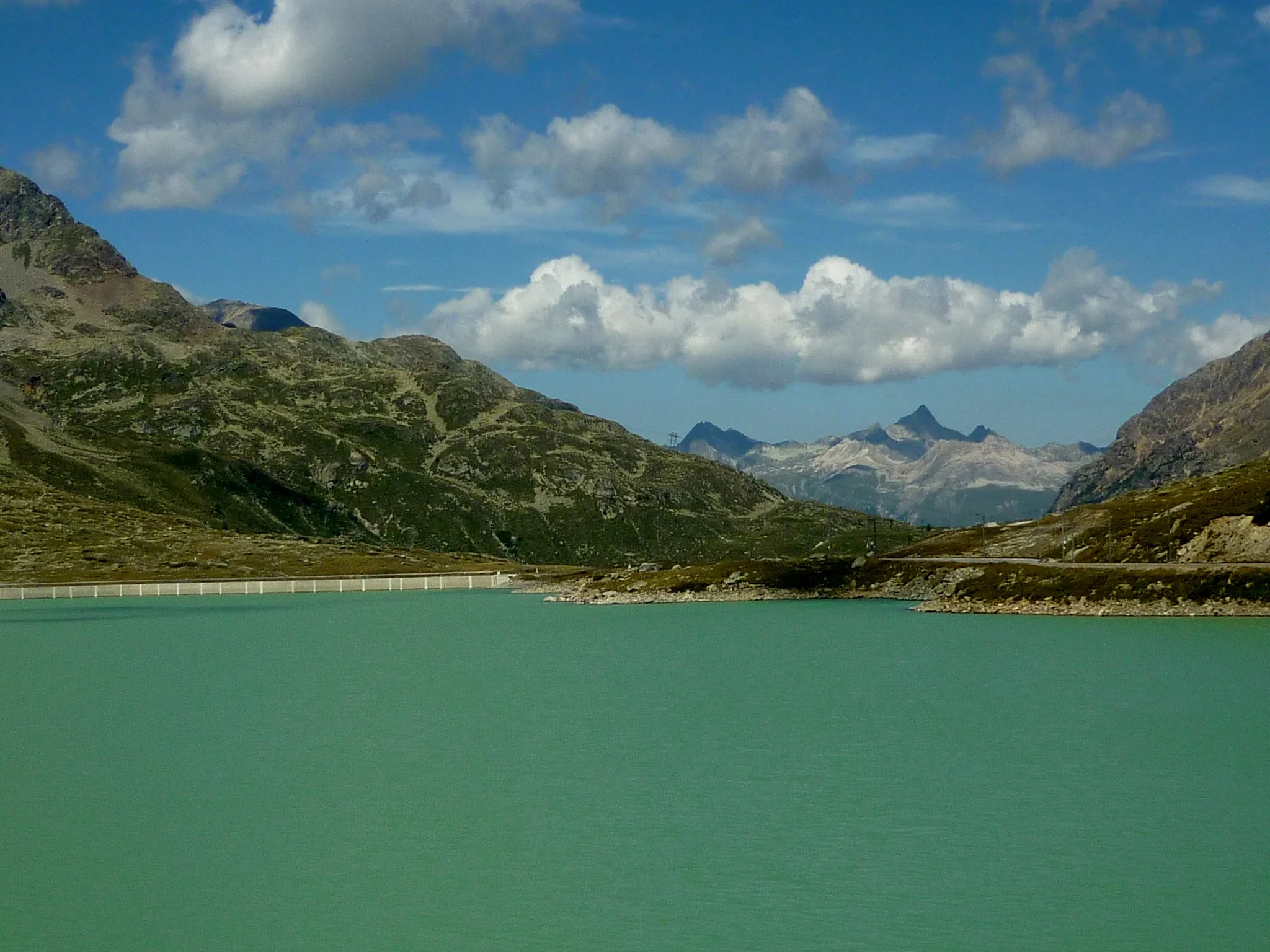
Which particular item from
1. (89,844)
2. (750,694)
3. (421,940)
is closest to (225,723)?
(89,844)

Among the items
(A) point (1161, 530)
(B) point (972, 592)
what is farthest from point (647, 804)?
(A) point (1161, 530)

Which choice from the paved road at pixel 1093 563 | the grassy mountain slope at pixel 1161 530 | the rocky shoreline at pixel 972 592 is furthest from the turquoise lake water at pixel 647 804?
the grassy mountain slope at pixel 1161 530

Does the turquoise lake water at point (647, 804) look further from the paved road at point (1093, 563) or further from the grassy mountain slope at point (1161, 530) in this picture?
the grassy mountain slope at point (1161, 530)

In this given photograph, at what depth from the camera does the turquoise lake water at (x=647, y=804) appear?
28.6 metres

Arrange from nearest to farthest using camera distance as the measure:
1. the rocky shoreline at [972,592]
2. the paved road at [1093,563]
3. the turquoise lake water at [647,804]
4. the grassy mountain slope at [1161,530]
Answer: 1. the turquoise lake water at [647,804]
2. the rocky shoreline at [972,592]
3. the paved road at [1093,563]
4. the grassy mountain slope at [1161,530]

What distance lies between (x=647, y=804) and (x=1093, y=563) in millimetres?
93326

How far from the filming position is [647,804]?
40.0m

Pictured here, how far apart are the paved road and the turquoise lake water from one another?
3298 centimetres

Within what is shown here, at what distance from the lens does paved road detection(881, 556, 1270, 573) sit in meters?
110

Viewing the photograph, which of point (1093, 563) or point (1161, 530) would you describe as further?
point (1161, 530)

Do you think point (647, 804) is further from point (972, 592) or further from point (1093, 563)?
point (1093, 563)

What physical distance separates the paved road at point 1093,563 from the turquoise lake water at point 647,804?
108ft

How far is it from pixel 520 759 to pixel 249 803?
11.1 meters

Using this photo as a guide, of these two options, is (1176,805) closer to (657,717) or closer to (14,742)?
(657,717)
